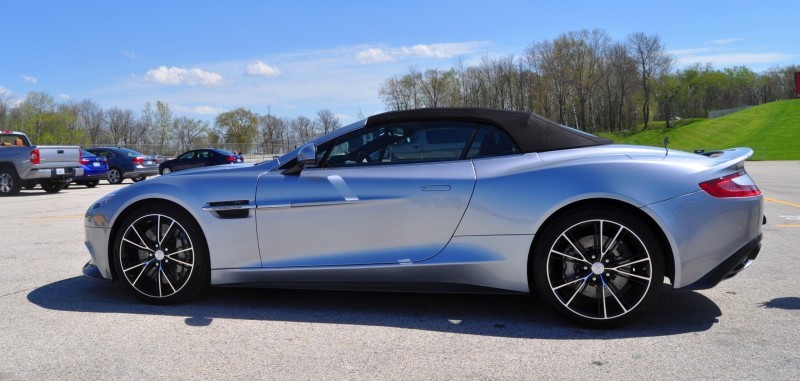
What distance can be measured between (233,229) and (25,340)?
4.54ft

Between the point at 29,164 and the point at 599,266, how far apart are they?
1760 centimetres

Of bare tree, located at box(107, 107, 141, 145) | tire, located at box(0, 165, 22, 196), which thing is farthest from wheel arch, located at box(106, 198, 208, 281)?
bare tree, located at box(107, 107, 141, 145)

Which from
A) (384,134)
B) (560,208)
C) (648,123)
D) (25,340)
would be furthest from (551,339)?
(648,123)

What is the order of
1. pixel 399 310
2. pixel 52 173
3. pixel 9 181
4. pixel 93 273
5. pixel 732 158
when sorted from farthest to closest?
1. pixel 52 173
2. pixel 9 181
3. pixel 93 273
4. pixel 399 310
5. pixel 732 158

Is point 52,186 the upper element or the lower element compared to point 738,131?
lower

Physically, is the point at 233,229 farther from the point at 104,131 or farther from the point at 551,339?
the point at 104,131

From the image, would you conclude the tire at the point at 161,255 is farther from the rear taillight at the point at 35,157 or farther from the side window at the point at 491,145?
the rear taillight at the point at 35,157

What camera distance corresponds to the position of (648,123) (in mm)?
116625

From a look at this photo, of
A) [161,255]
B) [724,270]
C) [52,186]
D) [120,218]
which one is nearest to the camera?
[724,270]

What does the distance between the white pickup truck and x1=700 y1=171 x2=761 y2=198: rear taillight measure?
17883 millimetres

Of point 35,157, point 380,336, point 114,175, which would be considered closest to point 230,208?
point 380,336

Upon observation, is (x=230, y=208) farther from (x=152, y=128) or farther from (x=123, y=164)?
(x=152, y=128)

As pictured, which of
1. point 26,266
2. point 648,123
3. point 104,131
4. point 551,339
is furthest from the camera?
point 648,123

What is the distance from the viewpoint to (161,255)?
445 cm
